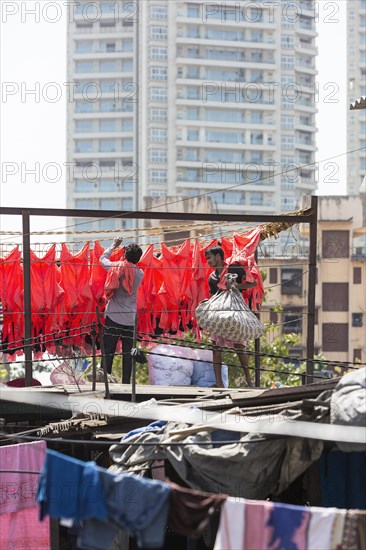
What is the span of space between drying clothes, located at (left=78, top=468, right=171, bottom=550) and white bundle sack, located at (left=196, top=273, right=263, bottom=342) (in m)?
4.73

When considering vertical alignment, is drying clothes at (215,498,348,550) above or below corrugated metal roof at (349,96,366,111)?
below

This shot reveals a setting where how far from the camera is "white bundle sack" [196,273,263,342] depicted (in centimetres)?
1270

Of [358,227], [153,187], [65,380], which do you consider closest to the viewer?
[65,380]

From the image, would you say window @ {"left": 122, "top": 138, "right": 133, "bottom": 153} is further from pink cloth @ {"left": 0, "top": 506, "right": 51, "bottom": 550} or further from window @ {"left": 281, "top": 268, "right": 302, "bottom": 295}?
pink cloth @ {"left": 0, "top": 506, "right": 51, "bottom": 550}

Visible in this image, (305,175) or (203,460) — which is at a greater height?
(305,175)

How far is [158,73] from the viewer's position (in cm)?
9300

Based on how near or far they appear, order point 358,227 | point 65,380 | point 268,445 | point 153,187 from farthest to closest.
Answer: point 153,187 → point 358,227 → point 65,380 → point 268,445

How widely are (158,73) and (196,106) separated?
4.17m

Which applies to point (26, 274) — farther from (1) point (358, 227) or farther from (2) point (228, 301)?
(1) point (358, 227)

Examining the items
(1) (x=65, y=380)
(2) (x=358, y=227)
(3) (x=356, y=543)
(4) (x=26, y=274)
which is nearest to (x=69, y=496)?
(3) (x=356, y=543)

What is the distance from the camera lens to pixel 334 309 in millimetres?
59969

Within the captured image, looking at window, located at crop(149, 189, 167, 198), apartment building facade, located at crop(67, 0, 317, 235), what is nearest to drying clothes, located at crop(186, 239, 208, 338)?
apartment building facade, located at crop(67, 0, 317, 235)

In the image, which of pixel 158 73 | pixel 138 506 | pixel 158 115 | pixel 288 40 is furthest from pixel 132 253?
pixel 288 40

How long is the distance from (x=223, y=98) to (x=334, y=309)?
122 feet
